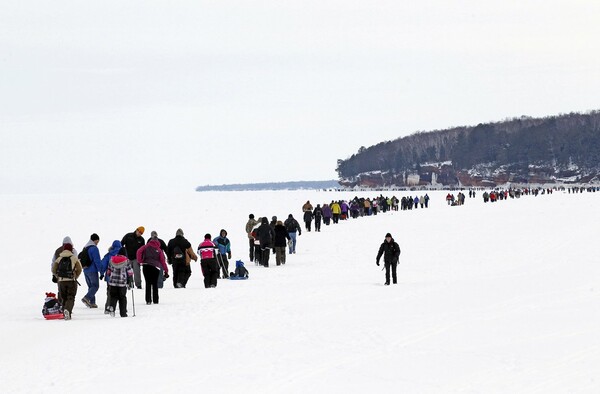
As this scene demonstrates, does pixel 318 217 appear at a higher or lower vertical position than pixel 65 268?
lower

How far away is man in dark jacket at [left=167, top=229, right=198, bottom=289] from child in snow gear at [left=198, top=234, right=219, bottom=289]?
0.31m

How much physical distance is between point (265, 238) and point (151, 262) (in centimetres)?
823

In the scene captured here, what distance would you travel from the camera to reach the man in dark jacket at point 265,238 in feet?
77.6

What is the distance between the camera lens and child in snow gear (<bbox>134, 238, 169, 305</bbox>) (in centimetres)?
1564

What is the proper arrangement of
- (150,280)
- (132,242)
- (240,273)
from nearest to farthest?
(150,280) → (132,242) → (240,273)

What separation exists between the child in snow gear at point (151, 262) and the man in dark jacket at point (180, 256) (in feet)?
6.23

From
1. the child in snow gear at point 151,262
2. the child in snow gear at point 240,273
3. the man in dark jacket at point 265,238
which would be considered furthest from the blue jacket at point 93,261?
the man in dark jacket at point 265,238

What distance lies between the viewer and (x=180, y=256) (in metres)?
18.3

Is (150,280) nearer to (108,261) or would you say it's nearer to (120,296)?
(108,261)

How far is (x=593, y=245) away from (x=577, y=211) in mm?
18066

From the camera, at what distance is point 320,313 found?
13.8 metres

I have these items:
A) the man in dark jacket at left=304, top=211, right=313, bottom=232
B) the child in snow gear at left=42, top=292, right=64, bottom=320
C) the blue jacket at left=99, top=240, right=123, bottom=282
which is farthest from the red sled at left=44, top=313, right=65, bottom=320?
the man in dark jacket at left=304, top=211, right=313, bottom=232

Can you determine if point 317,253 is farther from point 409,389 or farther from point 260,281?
point 409,389

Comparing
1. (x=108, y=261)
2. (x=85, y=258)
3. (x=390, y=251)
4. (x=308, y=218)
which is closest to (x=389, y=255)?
(x=390, y=251)
